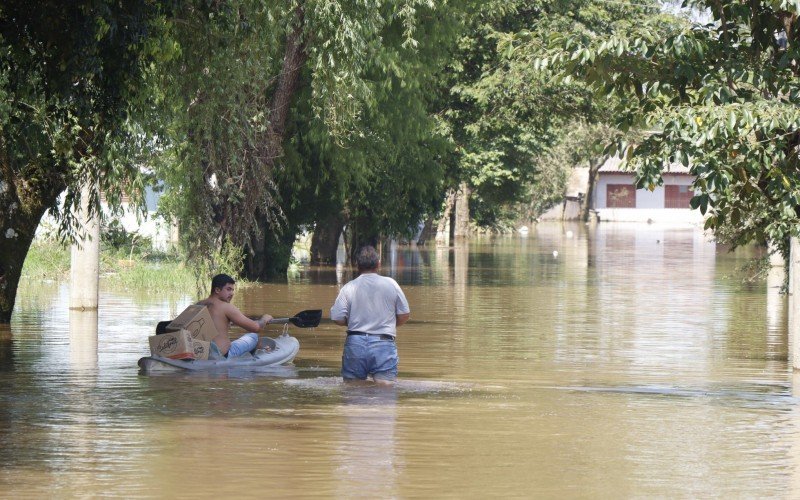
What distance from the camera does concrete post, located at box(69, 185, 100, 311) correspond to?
77.9ft

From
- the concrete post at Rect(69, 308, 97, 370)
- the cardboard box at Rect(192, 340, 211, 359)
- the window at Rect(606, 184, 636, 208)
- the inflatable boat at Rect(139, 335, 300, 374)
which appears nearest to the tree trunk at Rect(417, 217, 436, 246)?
the concrete post at Rect(69, 308, 97, 370)

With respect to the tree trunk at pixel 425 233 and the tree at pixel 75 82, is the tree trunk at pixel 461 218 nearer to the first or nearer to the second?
the tree trunk at pixel 425 233

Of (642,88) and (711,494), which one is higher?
(642,88)

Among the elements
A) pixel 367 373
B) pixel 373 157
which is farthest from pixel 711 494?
pixel 373 157

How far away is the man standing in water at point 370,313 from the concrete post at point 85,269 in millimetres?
10649

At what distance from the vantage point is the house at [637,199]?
11356 centimetres

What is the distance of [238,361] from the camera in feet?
52.5

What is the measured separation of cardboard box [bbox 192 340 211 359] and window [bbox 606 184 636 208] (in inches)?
4021

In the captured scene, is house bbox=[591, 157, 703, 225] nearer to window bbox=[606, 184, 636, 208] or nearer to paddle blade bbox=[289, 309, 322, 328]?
window bbox=[606, 184, 636, 208]

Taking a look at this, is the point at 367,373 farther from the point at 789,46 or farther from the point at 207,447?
the point at 789,46

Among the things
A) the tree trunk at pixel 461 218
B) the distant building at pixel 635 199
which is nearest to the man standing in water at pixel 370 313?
the tree trunk at pixel 461 218

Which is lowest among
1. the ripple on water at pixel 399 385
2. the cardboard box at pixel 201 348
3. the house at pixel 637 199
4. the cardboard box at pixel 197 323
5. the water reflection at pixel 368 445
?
the water reflection at pixel 368 445

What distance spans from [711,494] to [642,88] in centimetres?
716

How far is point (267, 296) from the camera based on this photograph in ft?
97.3
